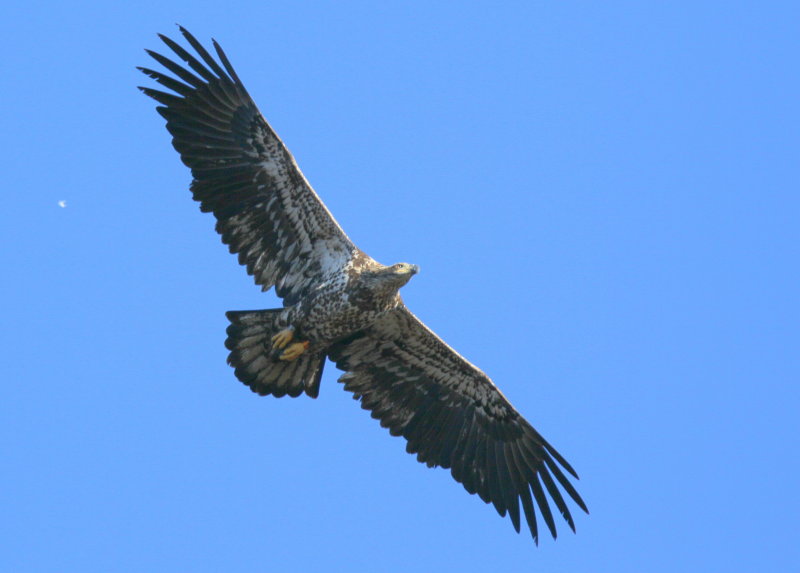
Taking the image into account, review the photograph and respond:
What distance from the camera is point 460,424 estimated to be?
16281 millimetres

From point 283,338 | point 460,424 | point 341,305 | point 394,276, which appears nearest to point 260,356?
point 283,338

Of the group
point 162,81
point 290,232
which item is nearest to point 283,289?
point 290,232

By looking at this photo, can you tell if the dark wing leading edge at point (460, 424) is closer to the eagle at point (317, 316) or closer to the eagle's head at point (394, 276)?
the eagle at point (317, 316)

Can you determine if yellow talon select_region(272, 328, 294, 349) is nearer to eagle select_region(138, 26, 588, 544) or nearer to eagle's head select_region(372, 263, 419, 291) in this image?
eagle select_region(138, 26, 588, 544)

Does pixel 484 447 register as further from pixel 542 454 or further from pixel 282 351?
pixel 282 351

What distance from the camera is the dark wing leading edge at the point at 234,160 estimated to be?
15.3m

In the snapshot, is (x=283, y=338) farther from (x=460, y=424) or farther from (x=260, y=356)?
(x=460, y=424)

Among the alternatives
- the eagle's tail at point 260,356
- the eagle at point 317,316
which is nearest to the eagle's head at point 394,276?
the eagle at point 317,316

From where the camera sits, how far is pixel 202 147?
50.5 ft

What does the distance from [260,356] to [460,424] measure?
263 centimetres

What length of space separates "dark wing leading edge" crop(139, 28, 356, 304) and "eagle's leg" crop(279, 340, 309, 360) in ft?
2.91

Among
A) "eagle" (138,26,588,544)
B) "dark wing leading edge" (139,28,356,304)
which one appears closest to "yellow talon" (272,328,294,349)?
"eagle" (138,26,588,544)

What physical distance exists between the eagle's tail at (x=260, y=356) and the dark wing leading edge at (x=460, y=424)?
71cm

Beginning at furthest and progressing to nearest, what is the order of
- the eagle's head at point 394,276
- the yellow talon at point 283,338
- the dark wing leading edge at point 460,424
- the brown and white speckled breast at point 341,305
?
the dark wing leading edge at point 460,424
the yellow talon at point 283,338
the brown and white speckled breast at point 341,305
the eagle's head at point 394,276
